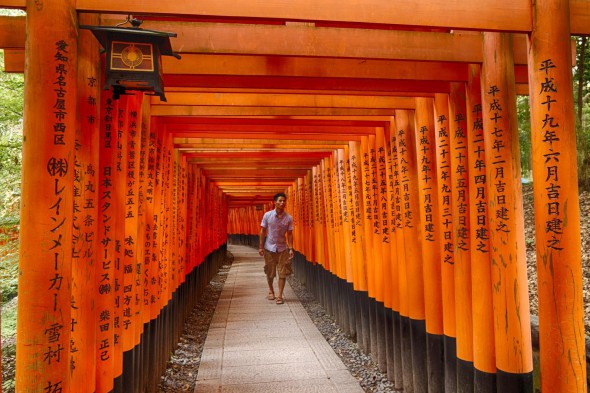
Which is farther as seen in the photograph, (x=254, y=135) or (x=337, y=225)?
(x=337, y=225)

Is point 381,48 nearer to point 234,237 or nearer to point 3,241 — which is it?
Answer: point 3,241

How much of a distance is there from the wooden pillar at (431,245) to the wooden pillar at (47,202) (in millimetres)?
2988

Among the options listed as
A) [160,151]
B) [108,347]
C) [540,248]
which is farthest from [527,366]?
[160,151]

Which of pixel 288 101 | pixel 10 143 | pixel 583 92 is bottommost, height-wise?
pixel 288 101

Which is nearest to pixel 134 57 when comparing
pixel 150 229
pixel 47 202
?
pixel 47 202

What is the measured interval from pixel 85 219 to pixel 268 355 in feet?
12.3

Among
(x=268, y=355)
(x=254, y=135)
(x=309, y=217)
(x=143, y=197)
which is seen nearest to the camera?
(x=143, y=197)

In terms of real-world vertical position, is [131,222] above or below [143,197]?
below

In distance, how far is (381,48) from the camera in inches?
109

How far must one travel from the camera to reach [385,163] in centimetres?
507

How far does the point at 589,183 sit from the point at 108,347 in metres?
12.5

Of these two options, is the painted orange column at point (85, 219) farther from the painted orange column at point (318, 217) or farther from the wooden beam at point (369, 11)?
the painted orange column at point (318, 217)

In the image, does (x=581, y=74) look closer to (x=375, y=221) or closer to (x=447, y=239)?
(x=375, y=221)

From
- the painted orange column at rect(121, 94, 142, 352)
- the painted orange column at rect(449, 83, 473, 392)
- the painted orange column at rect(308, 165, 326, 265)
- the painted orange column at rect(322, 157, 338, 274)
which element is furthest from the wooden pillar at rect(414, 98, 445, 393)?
the painted orange column at rect(308, 165, 326, 265)
